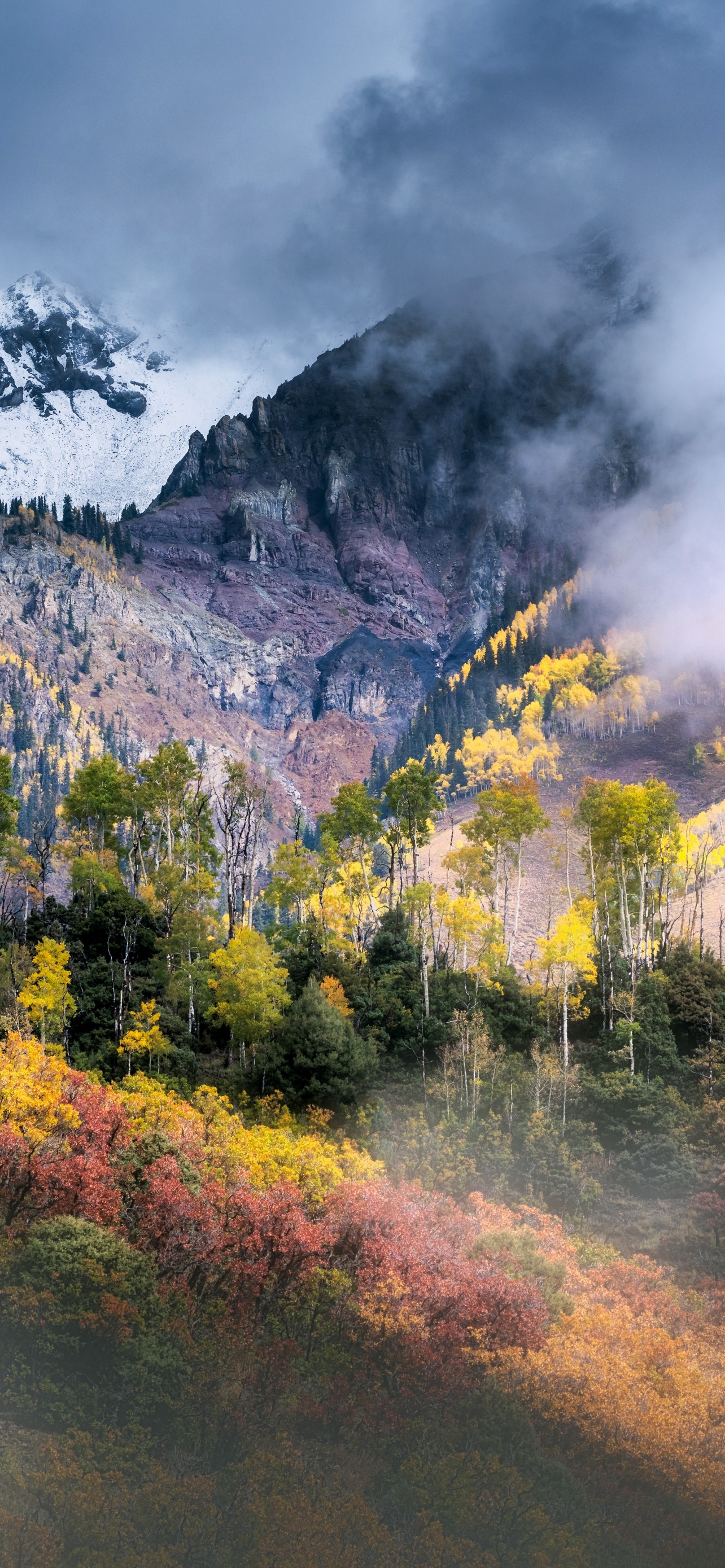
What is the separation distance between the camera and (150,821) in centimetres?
6481

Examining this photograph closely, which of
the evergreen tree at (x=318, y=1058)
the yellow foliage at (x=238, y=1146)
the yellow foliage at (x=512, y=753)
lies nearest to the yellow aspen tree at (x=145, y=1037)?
the yellow foliage at (x=238, y=1146)

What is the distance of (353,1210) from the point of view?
3322 centimetres

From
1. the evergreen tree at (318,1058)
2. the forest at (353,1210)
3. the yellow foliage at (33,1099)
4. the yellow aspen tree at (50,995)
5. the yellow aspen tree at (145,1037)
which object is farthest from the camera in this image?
the evergreen tree at (318,1058)

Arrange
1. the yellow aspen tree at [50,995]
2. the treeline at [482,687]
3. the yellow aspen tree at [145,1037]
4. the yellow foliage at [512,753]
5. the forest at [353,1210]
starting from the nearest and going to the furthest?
the forest at [353,1210] → the yellow aspen tree at [50,995] → the yellow aspen tree at [145,1037] → the yellow foliage at [512,753] → the treeline at [482,687]

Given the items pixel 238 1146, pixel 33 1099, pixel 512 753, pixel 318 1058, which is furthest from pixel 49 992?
pixel 512 753

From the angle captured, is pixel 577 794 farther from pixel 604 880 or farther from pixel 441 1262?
pixel 441 1262

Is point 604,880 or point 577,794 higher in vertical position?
point 577,794

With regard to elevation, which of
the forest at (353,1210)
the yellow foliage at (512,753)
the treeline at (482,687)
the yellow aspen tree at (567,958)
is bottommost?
the forest at (353,1210)

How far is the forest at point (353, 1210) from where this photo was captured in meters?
25.4

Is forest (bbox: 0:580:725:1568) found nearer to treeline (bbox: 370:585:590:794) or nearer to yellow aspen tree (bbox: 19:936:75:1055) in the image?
yellow aspen tree (bbox: 19:936:75:1055)

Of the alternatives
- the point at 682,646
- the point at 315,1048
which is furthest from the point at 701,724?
the point at 315,1048

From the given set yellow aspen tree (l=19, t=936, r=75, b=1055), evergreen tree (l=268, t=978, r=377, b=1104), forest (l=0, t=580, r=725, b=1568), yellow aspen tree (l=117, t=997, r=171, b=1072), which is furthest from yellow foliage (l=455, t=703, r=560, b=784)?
A: yellow aspen tree (l=19, t=936, r=75, b=1055)

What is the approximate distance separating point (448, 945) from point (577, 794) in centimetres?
5811

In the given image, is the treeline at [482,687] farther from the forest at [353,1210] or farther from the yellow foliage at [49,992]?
the yellow foliage at [49,992]
